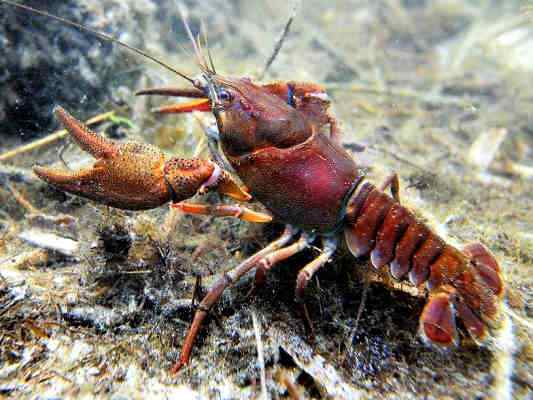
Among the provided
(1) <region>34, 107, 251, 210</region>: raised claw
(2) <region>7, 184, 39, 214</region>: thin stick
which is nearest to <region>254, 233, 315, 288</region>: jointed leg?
(1) <region>34, 107, 251, 210</region>: raised claw

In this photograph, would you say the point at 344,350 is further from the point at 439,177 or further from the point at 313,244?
the point at 439,177

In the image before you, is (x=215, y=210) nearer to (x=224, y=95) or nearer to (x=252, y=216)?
(x=252, y=216)

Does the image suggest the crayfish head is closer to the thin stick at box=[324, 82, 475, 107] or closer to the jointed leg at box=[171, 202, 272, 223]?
the jointed leg at box=[171, 202, 272, 223]

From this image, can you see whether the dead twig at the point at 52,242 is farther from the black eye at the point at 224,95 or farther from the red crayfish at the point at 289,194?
the black eye at the point at 224,95

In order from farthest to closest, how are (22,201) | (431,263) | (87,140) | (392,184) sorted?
(22,201)
(392,184)
(431,263)
(87,140)

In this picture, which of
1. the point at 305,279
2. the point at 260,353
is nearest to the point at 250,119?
the point at 305,279

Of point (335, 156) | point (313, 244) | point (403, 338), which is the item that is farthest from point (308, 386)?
point (335, 156)
